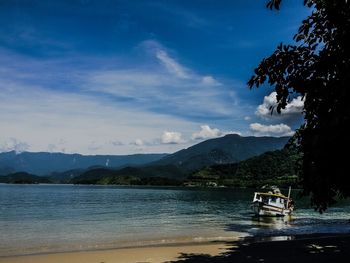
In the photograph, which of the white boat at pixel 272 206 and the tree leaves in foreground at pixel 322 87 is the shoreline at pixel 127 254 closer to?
the tree leaves in foreground at pixel 322 87

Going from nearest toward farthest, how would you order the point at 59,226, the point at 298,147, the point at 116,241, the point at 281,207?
1. the point at 298,147
2. the point at 116,241
3. the point at 59,226
4. the point at 281,207

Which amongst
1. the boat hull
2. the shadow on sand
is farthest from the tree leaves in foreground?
the boat hull

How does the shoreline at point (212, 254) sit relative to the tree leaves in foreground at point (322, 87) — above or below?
below

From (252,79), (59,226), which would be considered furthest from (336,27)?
(59,226)

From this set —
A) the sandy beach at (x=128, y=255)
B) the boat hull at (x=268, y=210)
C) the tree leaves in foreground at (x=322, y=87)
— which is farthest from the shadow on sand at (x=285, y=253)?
the boat hull at (x=268, y=210)

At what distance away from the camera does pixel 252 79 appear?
11055 millimetres

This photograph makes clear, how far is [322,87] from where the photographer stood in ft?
33.2

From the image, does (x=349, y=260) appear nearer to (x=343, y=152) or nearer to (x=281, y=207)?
(x=343, y=152)

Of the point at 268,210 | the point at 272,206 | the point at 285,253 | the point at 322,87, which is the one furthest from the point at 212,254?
the point at 272,206

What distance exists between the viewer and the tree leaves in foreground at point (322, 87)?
933 centimetres

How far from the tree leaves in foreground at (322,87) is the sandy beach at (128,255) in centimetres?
1790

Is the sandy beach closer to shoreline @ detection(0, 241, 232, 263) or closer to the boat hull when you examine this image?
shoreline @ detection(0, 241, 232, 263)

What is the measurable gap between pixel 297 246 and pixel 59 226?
107ft

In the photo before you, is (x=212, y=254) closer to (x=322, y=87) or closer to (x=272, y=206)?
(x=322, y=87)
